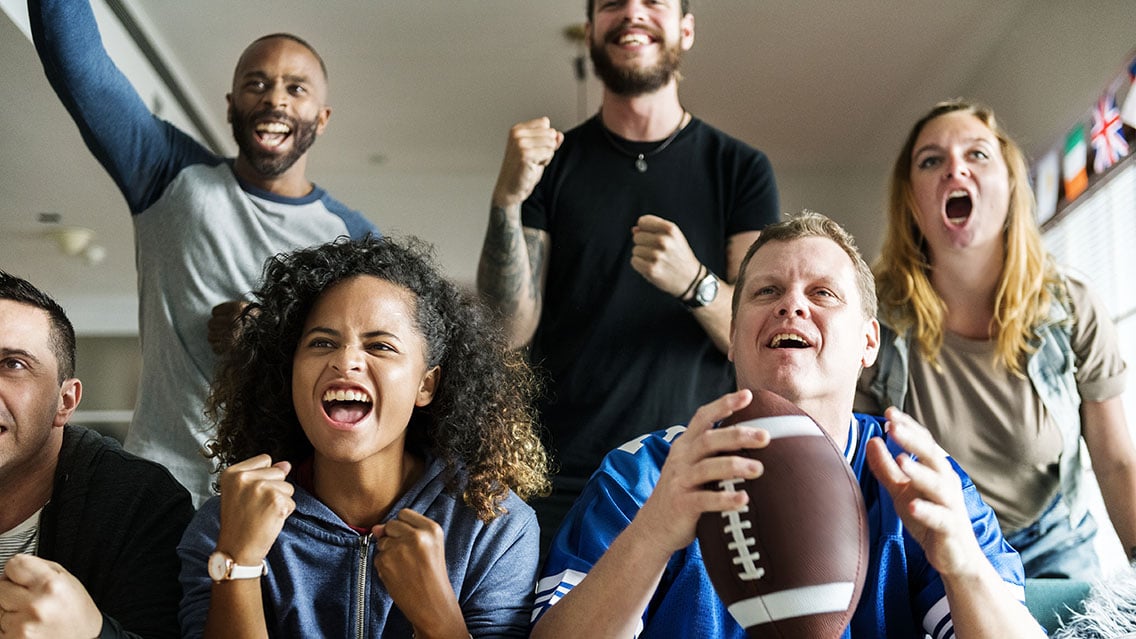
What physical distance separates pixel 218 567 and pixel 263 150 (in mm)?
1202

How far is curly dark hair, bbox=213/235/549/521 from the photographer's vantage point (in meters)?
1.73

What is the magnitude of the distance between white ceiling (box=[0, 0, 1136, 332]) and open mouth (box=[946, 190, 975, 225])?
1.81 m

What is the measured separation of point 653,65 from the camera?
97.3 inches

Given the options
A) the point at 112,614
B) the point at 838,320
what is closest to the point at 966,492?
the point at 838,320

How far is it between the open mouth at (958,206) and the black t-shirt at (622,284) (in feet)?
1.21

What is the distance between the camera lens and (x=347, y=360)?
1.59 meters

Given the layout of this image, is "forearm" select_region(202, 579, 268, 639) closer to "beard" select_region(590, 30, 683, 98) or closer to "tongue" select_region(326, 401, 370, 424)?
"tongue" select_region(326, 401, 370, 424)

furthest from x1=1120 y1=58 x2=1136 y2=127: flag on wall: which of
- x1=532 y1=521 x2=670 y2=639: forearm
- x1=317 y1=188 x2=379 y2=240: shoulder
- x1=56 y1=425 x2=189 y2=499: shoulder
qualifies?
x1=56 y1=425 x2=189 y2=499: shoulder

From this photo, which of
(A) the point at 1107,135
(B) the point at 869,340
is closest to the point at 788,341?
(B) the point at 869,340

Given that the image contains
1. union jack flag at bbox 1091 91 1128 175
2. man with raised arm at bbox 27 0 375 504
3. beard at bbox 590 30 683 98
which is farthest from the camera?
union jack flag at bbox 1091 91 1128 175

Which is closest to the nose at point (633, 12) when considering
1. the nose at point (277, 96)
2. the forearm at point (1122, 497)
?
the nose at point (277, 96)

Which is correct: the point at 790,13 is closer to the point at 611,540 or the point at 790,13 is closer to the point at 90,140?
the point at 90,140

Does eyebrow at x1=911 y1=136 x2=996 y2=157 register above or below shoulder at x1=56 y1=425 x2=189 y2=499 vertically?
above

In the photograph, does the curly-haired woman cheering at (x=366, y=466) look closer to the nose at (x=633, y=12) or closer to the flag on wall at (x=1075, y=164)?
the nose at (x=633, y=12)
